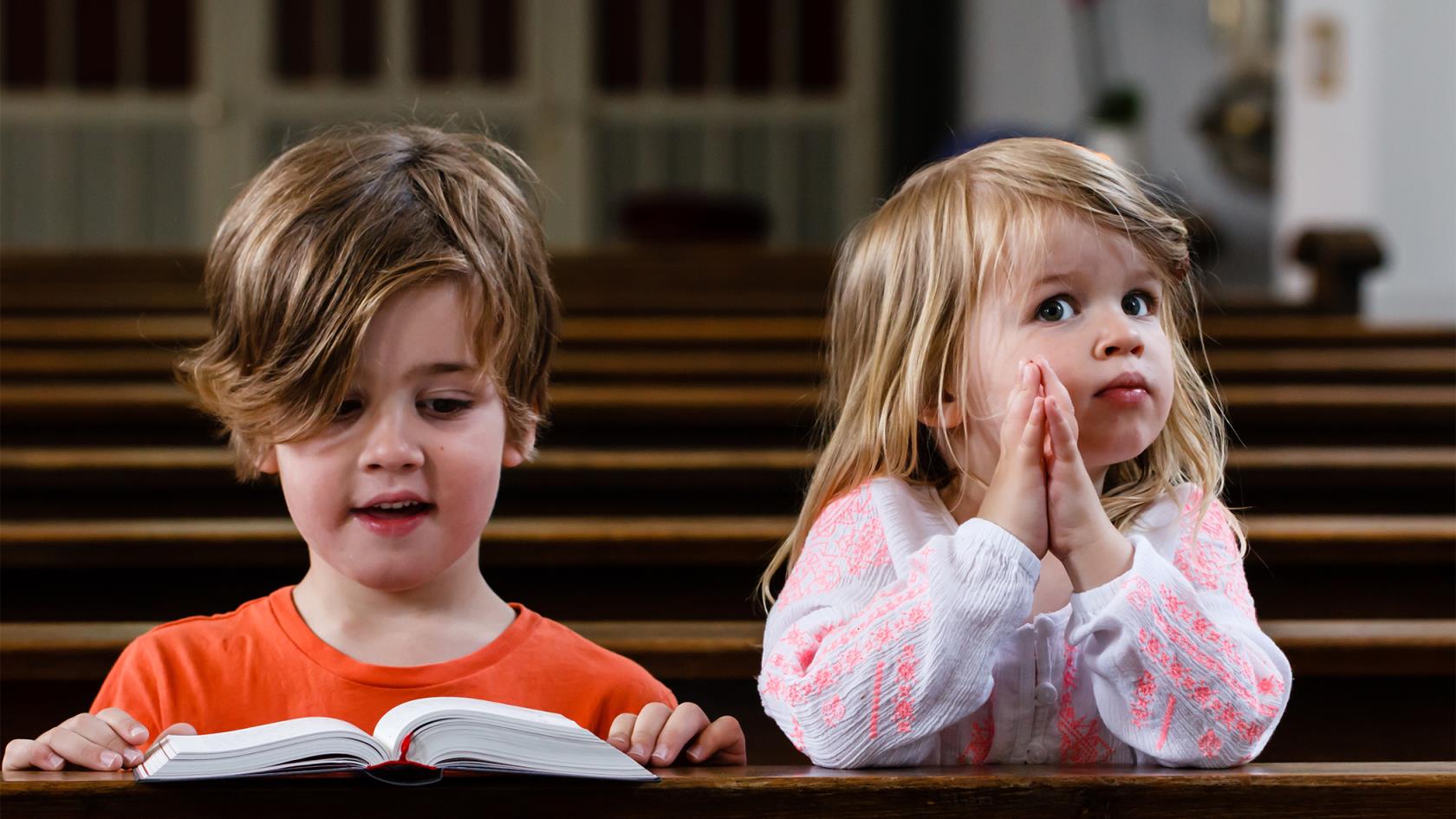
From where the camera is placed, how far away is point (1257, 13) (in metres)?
4.77

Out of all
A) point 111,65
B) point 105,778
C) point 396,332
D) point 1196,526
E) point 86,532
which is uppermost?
point 111,65

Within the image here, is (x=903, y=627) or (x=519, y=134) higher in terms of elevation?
(x=519, y=134)

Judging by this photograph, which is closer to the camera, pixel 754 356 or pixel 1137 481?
pixel 1137 481

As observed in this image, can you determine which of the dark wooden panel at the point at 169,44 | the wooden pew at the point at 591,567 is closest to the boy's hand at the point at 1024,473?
the wooden pew at the point at 591,567

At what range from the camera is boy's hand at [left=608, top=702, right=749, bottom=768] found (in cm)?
103

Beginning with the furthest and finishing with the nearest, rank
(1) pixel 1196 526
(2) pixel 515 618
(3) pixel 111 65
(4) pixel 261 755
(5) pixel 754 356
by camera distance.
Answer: (3) pixel 111 65 → (5) pixel 754 356 → (2) pixel 515 618 → (1) pixel 1196 526 → (4) pixel 261 755

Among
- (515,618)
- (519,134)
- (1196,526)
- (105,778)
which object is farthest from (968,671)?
(519,134)

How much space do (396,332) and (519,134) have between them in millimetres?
6161

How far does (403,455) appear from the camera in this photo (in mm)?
1039

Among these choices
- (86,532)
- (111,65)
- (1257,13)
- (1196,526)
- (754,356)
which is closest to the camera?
(1196,526)

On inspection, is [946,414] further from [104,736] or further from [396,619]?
[104,736]

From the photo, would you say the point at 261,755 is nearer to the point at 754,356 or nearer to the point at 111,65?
the point at 754,356

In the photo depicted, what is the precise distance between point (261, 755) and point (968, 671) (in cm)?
42

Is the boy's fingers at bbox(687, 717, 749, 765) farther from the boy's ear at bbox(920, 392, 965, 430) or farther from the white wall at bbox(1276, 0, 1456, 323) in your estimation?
the white wall at bbox(1276, 0, 1456, 323)
